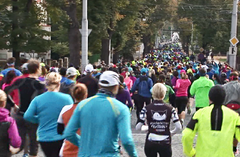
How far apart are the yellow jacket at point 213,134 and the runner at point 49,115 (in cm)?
197

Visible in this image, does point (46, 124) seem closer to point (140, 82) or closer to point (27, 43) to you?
point (140, 82)

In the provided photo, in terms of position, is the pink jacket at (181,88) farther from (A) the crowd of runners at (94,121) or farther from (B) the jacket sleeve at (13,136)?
(B) the jacket sleeve at (13,136)

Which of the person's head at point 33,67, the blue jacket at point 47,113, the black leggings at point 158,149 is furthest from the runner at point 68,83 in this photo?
the black leggings at point 158,149

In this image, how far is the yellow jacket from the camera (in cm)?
495

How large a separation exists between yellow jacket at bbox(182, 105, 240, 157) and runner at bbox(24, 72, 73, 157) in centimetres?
197

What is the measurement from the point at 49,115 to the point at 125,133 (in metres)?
2.15

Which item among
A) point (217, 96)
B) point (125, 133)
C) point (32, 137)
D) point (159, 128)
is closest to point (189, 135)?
point (217, 96)

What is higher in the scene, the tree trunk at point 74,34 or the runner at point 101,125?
the tree trunk at point 74,34

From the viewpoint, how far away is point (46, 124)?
249 inches

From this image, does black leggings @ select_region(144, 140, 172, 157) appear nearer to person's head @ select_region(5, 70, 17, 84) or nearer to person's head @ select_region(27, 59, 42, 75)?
person's head @ select_region(27, 59, 42, 75)

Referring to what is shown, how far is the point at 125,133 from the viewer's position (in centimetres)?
435

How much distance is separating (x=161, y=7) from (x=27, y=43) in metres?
44.6

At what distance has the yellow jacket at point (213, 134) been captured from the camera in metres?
4.95

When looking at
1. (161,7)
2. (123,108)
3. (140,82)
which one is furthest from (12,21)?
(161,7)
